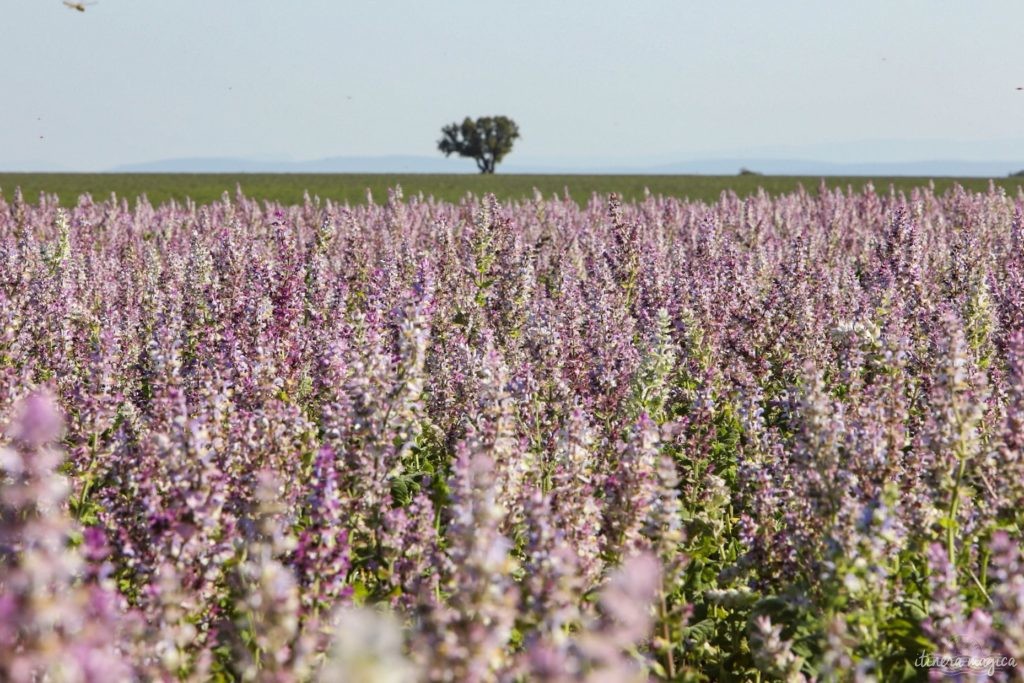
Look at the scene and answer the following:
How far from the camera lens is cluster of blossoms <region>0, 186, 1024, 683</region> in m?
2.88

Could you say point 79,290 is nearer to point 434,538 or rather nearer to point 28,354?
point 28,354

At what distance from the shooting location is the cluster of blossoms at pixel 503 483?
2.88 meters

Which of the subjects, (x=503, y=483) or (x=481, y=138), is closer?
(x=503, y=483)

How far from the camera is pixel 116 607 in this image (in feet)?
10.9

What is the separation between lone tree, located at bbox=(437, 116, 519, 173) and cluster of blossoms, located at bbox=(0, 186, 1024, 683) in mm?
118402

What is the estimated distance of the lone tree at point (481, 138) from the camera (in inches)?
4995

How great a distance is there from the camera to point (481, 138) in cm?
12688

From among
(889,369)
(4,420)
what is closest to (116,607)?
(4,420)

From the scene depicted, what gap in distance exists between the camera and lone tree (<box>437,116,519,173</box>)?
416 ft

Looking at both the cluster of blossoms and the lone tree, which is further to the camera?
the lone tree

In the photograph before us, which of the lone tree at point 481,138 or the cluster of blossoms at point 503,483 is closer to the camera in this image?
the cluster of blossoms at point 503,483

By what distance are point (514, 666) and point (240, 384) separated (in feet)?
12.3

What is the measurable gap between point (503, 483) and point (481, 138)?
412 ft

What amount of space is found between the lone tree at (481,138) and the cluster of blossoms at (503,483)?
388 feet
